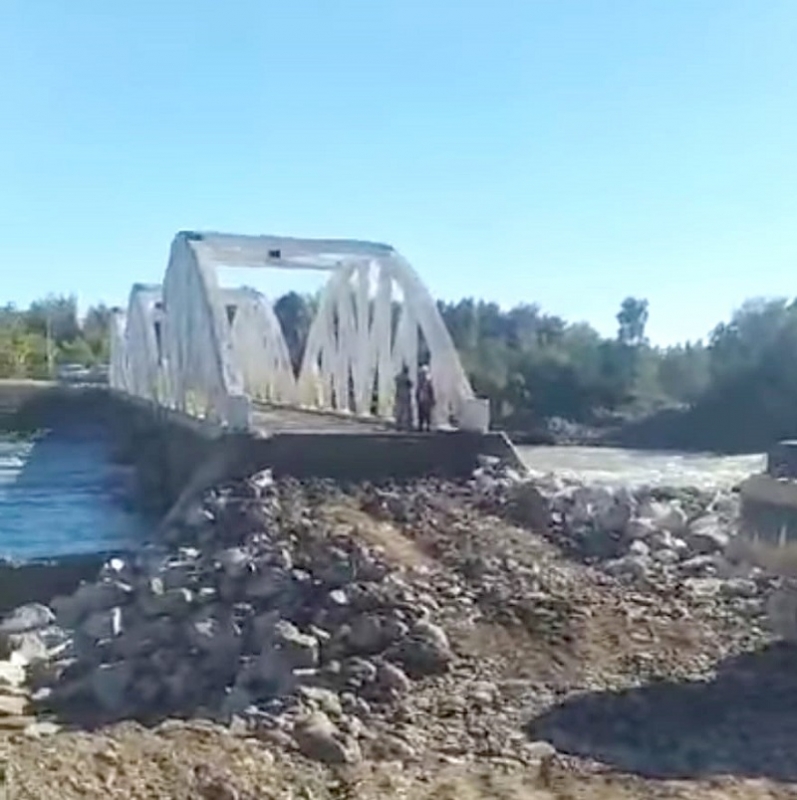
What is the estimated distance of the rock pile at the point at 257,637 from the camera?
9578 millimetres

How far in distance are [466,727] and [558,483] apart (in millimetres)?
12004

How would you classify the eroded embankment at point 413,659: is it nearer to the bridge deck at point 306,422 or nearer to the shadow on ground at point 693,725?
the shadow on ground at point 693,725

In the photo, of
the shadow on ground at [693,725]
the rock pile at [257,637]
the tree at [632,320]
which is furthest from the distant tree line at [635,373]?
the shadow on ground at [693,725]

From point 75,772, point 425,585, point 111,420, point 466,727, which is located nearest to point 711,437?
point 111,420

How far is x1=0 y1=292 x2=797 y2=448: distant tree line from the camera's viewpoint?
4781 centimetres

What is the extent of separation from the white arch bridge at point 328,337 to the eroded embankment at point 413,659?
6.79 metres

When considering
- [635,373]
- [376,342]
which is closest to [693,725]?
[376,342]

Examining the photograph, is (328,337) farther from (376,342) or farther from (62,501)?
(62,501)

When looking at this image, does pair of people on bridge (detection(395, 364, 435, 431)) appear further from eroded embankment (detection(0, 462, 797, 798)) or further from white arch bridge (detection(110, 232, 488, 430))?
eroded embankment (detection(0, 462, 797, 798))

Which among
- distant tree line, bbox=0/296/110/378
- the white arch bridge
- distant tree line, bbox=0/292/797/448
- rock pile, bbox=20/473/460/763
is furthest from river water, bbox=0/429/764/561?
distant tree line, bbox=0/296/110/378

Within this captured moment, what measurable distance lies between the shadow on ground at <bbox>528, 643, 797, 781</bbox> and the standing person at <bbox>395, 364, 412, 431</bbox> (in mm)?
14540

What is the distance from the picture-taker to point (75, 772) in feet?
20.7

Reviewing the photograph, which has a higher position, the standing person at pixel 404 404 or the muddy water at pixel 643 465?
the standing person at pixel 404 404

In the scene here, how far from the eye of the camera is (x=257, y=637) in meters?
11.7
